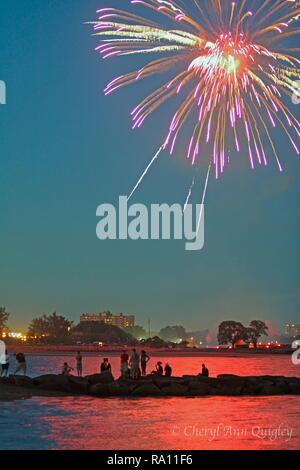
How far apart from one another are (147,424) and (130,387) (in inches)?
448

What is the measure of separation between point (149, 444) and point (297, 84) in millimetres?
16617

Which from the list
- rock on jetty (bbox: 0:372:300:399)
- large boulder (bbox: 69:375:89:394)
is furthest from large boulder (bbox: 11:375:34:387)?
large boulder (bbox: 69:375:89:394)

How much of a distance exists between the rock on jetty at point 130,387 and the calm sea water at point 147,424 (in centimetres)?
170

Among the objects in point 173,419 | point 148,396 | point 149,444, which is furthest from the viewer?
point 148,396

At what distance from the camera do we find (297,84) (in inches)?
1086

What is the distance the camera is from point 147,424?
22656mm

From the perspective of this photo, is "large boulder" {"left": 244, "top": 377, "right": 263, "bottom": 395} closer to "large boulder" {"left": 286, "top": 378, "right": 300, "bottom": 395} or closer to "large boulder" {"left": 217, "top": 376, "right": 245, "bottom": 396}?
"large boulder" {"left": 217, "top": 376, "right": 245, "bottom": 396}

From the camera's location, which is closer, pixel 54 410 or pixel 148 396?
pixel 54 410

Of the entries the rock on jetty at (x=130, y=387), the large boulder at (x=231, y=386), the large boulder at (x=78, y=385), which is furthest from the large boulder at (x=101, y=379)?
the large boulder at (x=231, y=386)
